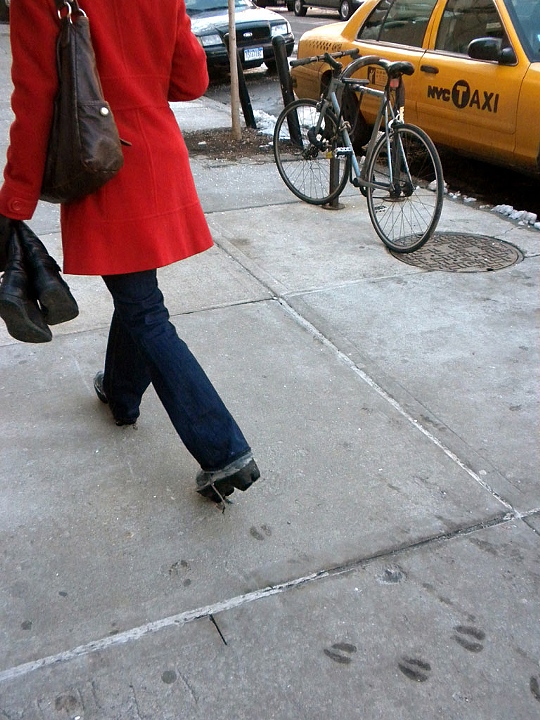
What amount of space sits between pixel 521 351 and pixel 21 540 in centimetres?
247

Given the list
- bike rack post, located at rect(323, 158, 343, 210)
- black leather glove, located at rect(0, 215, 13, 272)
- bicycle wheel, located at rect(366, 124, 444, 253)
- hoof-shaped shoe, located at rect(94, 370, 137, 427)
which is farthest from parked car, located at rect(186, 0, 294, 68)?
black leather glove, located at rect(0, 215, 13, 272)

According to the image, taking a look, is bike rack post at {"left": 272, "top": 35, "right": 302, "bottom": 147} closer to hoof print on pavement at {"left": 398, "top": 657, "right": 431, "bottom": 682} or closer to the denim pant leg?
the denim pant leg

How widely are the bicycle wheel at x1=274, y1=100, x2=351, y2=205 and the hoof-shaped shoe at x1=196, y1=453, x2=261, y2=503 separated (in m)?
3.45

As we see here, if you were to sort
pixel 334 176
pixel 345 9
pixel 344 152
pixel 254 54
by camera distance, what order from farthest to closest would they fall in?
pixel 345 9, pixel 254 54, pixel 334 176, pixel 344 152

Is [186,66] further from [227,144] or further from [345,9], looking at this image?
[345,9]

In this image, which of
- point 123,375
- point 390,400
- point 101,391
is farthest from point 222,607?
point 390,400

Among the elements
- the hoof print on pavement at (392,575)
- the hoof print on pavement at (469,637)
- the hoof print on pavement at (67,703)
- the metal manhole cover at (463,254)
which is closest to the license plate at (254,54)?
the metal manhole cover at (463,254)

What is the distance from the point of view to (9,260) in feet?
8.05

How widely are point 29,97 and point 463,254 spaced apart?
345 centimetres

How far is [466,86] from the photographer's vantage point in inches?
247

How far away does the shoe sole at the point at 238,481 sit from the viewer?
2.62 meters

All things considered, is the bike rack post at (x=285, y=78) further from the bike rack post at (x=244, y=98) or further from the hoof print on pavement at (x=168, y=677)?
the hoof print on pavement at (x=168, y=677)

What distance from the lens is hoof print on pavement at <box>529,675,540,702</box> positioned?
6.77 feet

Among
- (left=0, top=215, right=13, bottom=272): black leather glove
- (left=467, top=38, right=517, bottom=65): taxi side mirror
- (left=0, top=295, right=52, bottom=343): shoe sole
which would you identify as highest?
(left=467, top=38, right=517, bottom=65): taxi side mirror
